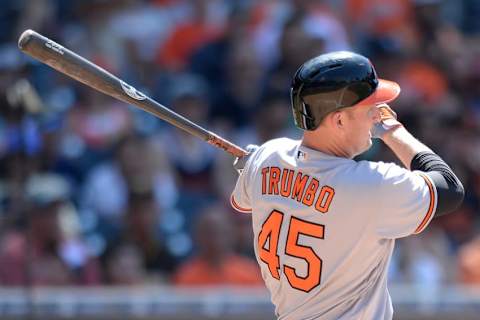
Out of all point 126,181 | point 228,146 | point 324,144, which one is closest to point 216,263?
point 126,181

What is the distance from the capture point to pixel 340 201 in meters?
3.04

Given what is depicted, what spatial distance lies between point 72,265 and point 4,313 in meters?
1.18

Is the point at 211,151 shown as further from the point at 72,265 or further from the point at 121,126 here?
the point at 72,265

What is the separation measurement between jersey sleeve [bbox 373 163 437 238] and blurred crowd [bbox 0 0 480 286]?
2.89 meters

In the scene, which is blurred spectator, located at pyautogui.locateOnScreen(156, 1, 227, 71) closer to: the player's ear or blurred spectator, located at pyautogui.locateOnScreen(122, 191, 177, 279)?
blurred spectator, located at pyautogui.locateOnScreen(122, 191, 177, 279)

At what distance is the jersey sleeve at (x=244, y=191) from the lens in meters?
3.39

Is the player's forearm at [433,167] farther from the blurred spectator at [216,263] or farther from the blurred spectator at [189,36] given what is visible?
the blurred spectator at [189,36]

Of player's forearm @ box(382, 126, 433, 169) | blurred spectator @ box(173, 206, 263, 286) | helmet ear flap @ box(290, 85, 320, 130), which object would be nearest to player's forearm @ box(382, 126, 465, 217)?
player's forearm @ box(382, 126, 433, 169)

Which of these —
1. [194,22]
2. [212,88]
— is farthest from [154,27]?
[212,88]

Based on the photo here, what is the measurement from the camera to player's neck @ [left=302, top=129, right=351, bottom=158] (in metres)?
3.12

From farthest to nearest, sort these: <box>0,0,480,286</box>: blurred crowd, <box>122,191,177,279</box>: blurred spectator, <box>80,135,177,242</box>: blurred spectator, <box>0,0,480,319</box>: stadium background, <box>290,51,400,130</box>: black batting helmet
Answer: <box>80,135,177,242</box>: blurred spectator → <box>122,191,177,279</box>: blurred spectator → <box>0,0,480,286</box>: blurred crowd → <box>0,0,480,319</box>: stadium background → <box>290,51,400,130</box>: black batting helmet

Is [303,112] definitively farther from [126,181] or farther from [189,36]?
[189,36]

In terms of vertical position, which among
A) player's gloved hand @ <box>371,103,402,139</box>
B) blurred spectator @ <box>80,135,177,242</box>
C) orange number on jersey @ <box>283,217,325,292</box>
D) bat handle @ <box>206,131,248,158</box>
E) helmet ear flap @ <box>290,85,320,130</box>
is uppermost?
blurred spectator @ <box>80,135,177,242</box>

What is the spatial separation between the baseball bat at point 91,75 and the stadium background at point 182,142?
6.11 ft
